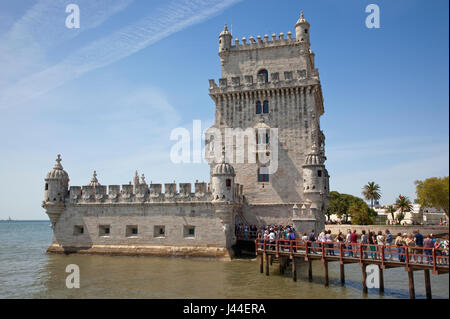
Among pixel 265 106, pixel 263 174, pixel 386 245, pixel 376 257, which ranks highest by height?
pixel 265 106

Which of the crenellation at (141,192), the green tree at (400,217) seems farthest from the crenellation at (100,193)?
the green tree at (400,217)

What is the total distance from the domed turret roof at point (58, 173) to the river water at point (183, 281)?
25.6 ft

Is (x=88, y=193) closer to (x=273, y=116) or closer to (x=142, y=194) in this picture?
(x=142, y=194)

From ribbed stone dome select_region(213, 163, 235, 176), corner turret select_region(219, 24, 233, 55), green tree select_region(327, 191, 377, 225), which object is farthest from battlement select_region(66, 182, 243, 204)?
green tree select_region(327, 191, 377, 225)

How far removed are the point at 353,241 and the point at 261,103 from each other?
52.9ft

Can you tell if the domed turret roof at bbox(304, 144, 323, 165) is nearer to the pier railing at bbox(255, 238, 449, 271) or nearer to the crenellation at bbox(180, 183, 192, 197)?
the pier railing at bbox(255, 238, 449, 271)

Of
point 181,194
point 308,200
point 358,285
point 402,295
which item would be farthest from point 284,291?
point 181,194

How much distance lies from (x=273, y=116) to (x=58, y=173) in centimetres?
2016

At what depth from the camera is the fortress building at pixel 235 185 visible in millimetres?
28828

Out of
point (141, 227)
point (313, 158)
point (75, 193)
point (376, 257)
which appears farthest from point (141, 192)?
point (376, 257)

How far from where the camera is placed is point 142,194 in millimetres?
30641

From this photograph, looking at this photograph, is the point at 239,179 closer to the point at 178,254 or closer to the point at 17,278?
the point at 178,254

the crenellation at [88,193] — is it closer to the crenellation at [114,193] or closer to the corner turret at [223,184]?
the crenellation at [114,193]

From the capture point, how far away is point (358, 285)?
20.5 metres
